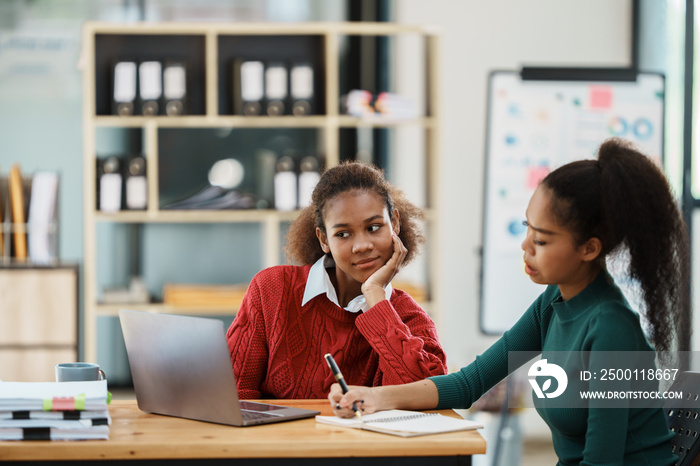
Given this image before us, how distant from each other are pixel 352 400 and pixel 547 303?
0.49 m

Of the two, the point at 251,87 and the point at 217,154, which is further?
the point at 217,154

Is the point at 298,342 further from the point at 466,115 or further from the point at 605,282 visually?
the point at 466,115

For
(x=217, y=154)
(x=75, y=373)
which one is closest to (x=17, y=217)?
(x=217, y=154)

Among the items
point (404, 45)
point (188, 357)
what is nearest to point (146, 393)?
point (188, 357)

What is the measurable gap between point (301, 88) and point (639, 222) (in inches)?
104

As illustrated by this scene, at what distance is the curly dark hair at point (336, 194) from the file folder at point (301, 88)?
171 centimetres

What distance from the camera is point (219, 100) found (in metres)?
4.04

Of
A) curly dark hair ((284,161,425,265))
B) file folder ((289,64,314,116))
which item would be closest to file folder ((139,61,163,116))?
file folder ((289,64,314,116))

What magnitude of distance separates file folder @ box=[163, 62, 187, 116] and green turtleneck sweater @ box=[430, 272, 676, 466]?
2.51 metres

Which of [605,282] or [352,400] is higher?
[605,282]

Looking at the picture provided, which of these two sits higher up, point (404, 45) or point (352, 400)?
point (404, 45)

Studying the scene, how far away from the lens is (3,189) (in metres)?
4.04

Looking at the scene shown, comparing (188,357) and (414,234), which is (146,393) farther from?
(414,234)

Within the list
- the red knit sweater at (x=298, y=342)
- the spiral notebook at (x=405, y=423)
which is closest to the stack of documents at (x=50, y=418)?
the spiral notebook at (x=405, y=423)
